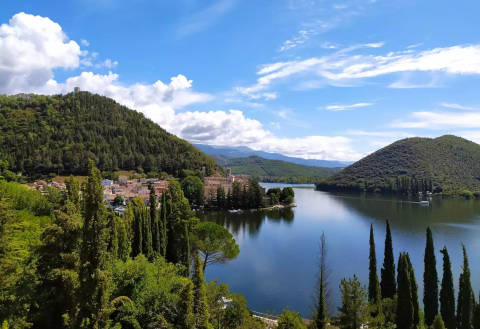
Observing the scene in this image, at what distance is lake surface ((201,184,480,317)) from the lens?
26.3 metres

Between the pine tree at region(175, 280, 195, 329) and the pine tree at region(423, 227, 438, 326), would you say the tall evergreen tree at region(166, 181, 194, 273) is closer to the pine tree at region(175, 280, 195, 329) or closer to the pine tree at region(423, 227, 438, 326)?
the pine tree at region(175, 280, 195, 329)

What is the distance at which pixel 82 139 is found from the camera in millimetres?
100438

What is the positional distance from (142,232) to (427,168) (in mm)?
128437

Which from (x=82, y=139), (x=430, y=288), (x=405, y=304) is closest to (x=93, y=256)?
(x=405, y=304)

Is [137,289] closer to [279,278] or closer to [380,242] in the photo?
[279,278]

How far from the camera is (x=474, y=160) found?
128m

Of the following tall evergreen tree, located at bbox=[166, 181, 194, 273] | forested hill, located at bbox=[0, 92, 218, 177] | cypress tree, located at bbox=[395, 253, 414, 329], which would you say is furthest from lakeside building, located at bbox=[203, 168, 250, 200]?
cypress tree, located at bbox=[395, 253, 414, 329]

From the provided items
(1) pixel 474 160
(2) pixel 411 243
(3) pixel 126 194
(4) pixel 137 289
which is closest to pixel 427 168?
(1) pixel 474 160

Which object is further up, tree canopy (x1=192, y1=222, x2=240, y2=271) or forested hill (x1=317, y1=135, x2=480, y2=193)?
forested hill (x1=317, y1=135, x2=480, y2=193)

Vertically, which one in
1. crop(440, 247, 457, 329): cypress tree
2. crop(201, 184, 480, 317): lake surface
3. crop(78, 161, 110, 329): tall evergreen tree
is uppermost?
crop(78, 161, 110, 329): tall evergreen tree

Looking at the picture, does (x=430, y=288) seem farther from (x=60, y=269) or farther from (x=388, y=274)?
(x=60, y=269)

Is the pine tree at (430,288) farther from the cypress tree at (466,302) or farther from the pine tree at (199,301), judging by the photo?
the pine tree at (199,301)

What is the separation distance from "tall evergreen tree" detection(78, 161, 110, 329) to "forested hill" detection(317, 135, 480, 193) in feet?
383

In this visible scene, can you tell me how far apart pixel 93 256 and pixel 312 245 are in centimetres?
3758
